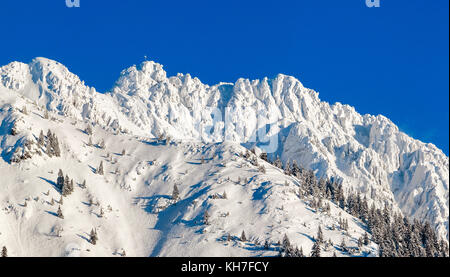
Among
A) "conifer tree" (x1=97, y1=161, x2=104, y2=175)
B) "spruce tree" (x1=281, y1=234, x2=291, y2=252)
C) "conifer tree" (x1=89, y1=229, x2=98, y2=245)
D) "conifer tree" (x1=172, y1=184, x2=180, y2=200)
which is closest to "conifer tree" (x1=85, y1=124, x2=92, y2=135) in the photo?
"conifer tree" (x1=97, y1=161, x2=104, y2=175)

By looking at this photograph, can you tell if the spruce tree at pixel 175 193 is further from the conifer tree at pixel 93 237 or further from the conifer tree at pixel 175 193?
the conifer tree at pixel 93 237

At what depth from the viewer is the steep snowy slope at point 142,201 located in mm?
99250

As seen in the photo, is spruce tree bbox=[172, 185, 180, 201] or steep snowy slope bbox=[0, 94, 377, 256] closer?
steep snowy slope bbox=[0, 94, 377, 256]

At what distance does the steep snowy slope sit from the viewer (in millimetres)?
99250

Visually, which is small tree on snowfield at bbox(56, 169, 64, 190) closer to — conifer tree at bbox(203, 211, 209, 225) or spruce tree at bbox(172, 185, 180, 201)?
spruce tree at bbox(172, 185, 180, 201)

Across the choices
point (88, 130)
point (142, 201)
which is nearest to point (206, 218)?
point (142, 201)

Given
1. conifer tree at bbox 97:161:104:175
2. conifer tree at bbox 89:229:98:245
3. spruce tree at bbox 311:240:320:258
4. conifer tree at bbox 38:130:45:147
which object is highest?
conifer tree at bbox 38:130:45:147

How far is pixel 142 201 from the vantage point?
400 feet

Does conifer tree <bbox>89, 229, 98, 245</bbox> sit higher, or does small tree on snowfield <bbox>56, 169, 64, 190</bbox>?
small tree on snowfield <bbox>56, 169, 64, 190</bbox>

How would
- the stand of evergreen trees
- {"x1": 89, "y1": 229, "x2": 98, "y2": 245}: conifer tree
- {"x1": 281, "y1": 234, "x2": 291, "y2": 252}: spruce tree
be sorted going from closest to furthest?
{"x1": 281, "y1": 234, "x2": 291, "y2": 252}: spruce tree
{"x1": 89, "y1": 229, "x2": 98, "y2": 245}: conifer tree
the stand of evergreen trees

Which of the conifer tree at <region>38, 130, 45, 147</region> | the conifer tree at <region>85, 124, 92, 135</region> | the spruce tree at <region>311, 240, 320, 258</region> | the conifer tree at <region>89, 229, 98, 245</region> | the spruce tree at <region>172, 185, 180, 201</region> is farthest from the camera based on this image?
the conifer tree at <region>85, 124, 92, 135</region>

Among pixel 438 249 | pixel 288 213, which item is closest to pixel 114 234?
pixel 288 213
